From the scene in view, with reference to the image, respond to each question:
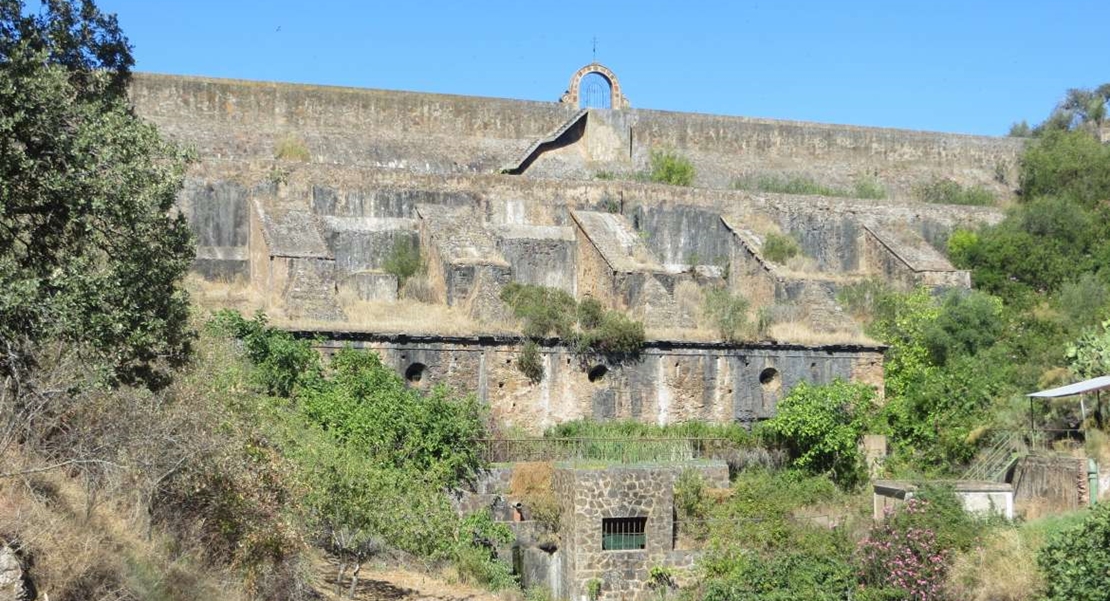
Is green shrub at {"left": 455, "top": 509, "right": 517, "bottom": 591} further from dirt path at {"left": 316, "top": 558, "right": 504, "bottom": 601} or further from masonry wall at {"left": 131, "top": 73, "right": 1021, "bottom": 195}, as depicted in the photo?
masonry wall at {"left": 131, "top": 73, "right": 1021, "bottom": 195}

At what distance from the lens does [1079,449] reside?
21.5 m

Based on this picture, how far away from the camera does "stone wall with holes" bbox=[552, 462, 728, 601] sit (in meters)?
20.4

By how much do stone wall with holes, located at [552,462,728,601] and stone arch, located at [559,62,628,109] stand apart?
16.5 m

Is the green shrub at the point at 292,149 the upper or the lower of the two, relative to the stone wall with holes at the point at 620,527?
upper

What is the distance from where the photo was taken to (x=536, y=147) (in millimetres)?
33625

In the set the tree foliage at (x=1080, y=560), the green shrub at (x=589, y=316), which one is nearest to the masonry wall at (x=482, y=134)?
the green shrub at (x=589, y=316)

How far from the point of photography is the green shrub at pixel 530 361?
25.7 metres

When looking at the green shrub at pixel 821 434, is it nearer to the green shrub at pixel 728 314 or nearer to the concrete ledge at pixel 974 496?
the green shrub at pixel 728 314

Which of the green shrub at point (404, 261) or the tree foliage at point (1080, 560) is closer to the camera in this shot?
the tree foliage at point (1080, 560)

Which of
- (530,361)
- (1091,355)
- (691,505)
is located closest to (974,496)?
(691,505)

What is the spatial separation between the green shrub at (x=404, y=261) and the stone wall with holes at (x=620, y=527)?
8058mm

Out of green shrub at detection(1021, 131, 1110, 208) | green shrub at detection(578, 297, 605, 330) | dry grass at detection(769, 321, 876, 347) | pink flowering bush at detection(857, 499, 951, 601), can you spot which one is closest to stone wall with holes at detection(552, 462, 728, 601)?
pink flowering bush at detection(857, 499, 951, 601)

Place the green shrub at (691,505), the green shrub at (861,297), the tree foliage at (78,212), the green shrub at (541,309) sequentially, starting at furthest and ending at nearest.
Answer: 1. the green shrub at (861,297)
2. the green shrub at (541,309)
3. the green shrub at (691,505)
4. the tree foliage at (78,212)

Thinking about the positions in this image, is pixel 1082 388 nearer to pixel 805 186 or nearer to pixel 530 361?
pixel 530 361
